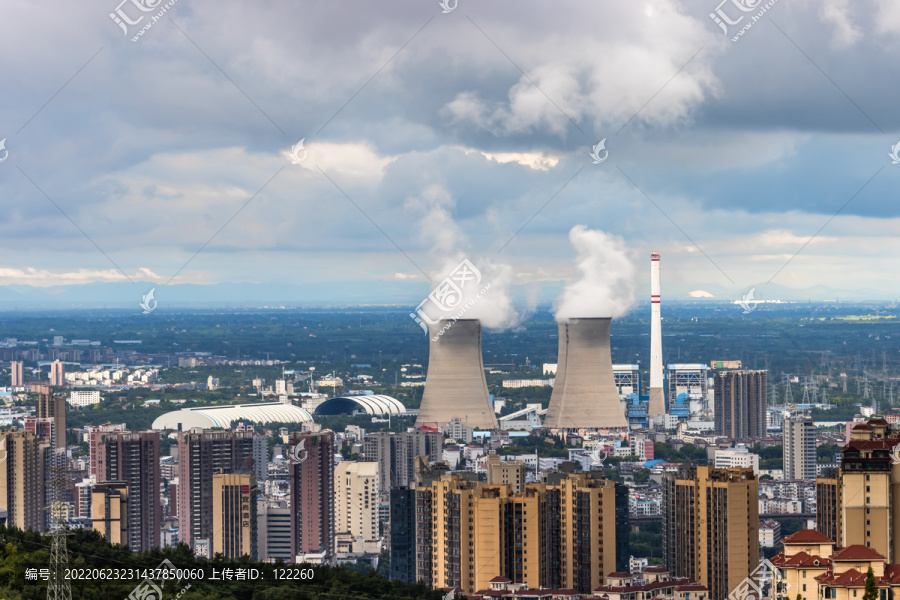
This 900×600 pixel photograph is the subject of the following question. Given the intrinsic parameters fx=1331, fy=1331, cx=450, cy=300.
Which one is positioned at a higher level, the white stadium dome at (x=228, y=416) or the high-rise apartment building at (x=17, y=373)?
the high-rise apartment building at (x=17, y=373)

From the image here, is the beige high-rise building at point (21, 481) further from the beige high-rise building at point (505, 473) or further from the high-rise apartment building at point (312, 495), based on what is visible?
the beige high-rise building at point (505, 473)

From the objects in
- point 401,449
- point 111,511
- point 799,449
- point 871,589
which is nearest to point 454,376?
point 401,449

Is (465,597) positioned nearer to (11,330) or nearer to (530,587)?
(530,587)

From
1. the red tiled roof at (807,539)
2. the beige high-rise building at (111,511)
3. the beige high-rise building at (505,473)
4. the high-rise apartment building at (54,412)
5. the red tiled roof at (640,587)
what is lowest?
the beige high-rise building at (111,511)

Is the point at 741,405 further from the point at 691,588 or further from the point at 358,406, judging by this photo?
the point at 691,588

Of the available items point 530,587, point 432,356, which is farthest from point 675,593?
point 432,356

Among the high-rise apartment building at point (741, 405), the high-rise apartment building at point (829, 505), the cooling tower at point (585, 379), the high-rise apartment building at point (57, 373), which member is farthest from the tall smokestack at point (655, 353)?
the high-rise apartment building at point (829, 505)

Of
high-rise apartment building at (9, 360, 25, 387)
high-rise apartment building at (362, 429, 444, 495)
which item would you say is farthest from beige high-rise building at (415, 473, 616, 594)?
high-rise apartment building at (9, 360, 25, 387)
